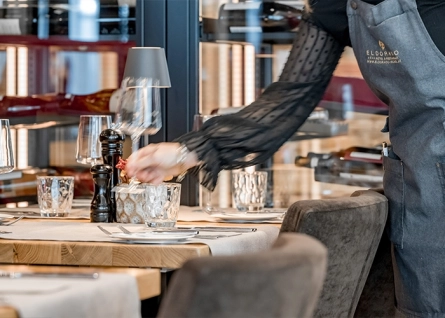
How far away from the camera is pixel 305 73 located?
2123 mm

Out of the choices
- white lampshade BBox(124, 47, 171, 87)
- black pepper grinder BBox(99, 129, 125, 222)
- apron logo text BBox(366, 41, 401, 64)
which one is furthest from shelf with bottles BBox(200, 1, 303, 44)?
apron logo text BBox(366, 41, 401, 64)

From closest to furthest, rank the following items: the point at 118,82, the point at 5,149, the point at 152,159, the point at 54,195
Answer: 1. the point at 152,159
2. the point at 5,149
3. the point at 54,195
4. the point at 118,82

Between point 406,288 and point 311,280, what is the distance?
101 centimetres

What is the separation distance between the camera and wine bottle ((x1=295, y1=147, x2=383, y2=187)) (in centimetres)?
315

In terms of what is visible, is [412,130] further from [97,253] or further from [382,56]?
[97,253]

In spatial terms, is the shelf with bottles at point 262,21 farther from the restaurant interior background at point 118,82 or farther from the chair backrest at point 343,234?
the chair backrest at point 343,234

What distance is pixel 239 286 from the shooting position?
989 millimetres

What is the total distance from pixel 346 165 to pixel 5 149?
132 centimetres

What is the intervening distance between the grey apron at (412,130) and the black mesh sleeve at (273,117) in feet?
0.40

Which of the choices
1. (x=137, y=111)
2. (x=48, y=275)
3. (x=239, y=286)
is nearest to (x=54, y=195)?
(x=137, y=111)

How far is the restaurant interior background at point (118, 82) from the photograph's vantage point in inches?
123

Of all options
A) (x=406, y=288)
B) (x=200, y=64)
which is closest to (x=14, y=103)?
(x=200, y=64)

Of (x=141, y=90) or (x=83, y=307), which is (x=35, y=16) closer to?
(x=141, y=90)

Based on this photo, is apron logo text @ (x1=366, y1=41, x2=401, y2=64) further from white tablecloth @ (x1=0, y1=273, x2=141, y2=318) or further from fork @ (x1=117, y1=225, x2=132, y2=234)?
white tablecloth @ (x1=0, y1=273, x2=141, y2=318)
